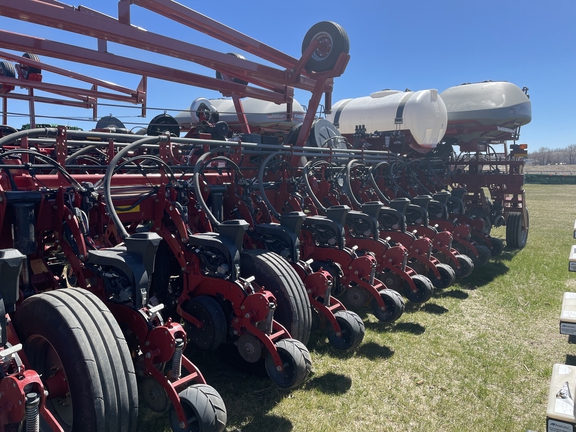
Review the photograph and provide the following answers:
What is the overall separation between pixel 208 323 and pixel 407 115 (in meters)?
7.46

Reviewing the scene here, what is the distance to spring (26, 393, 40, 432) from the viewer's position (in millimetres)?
1988

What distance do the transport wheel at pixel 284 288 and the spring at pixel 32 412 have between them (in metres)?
2.13

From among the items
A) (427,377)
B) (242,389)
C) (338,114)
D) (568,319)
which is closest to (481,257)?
(568,319)

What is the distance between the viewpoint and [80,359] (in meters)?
2.39

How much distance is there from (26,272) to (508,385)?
3.98 metres

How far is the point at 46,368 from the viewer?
2.72 m

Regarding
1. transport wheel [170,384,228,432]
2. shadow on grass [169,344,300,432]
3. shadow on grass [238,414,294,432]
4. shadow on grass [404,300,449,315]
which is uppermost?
transport wheel [170,384,228,432]

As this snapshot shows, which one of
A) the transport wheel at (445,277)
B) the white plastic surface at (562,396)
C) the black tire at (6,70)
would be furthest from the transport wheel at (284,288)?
A: the black tire at (6,70)

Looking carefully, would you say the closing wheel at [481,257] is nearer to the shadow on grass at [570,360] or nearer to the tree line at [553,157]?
the shadow on grass at [570,360]

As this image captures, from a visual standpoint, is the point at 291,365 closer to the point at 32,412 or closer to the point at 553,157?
the point at 32,412

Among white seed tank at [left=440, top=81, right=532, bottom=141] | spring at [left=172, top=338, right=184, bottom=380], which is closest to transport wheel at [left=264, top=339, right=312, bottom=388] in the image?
spring at [left=172, top=338, right=184, bottom=380]

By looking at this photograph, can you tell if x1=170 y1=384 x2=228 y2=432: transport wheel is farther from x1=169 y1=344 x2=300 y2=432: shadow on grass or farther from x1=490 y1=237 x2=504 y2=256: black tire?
x1=490 y1=237 x2=504 y2=256: black tire

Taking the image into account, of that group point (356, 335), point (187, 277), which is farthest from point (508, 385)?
point (187, 277)

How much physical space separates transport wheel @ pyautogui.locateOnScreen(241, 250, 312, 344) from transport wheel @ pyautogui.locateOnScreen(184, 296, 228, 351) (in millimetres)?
456
